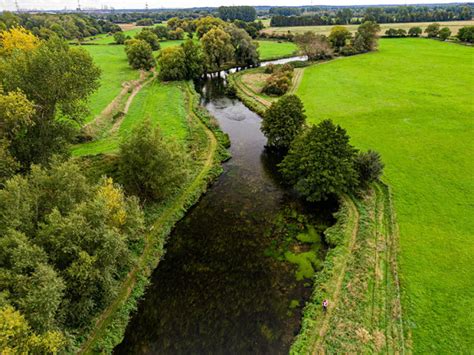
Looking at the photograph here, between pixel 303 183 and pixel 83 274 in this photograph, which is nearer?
pixel 83 274

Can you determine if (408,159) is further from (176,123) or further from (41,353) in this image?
(41,353)

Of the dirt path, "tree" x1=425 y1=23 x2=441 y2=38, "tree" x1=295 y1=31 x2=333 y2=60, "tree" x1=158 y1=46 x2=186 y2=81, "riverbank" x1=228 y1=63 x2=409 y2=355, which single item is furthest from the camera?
"tree" x1=425 y1=23 x2=441 y2=38

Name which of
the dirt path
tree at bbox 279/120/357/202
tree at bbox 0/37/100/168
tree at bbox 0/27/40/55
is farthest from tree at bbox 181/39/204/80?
the dirt path

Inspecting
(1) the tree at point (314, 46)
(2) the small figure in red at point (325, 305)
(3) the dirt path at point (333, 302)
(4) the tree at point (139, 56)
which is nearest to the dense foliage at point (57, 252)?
(3) the dirt path at point (333, 302)

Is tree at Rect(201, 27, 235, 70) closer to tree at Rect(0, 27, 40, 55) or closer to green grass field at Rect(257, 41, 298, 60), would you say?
green grass field at Rect(257, 41, 298, 60)

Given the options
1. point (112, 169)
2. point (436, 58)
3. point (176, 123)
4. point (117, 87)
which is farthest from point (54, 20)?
point (436, 58)
